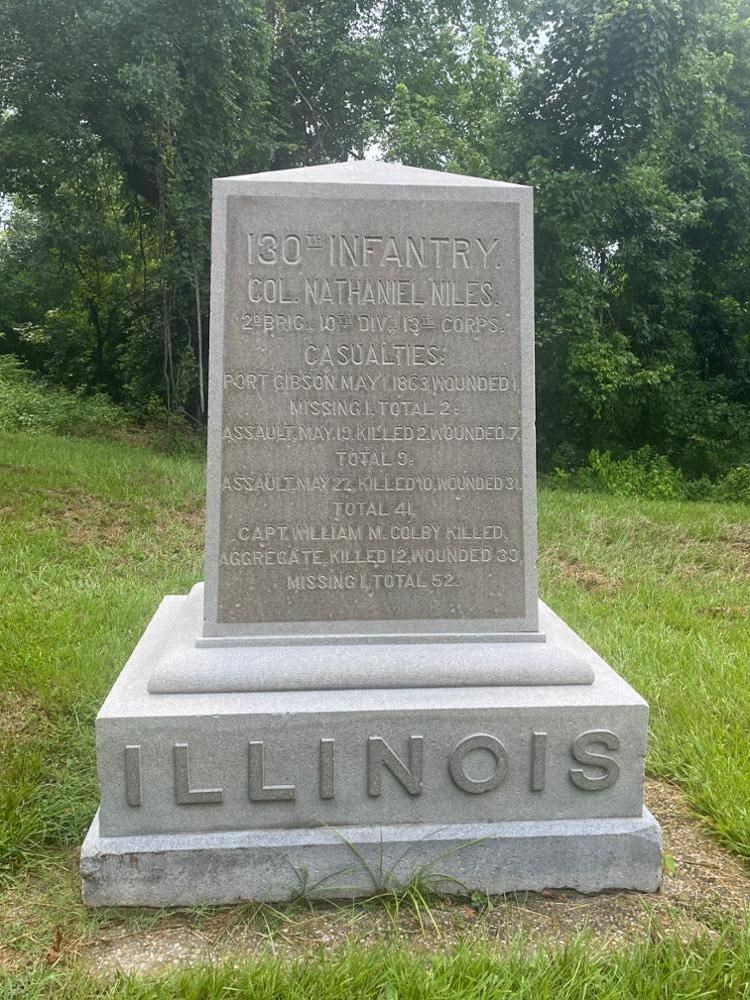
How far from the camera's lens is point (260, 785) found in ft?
8.25

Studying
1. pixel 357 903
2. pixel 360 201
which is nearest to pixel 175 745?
pixel 357 903

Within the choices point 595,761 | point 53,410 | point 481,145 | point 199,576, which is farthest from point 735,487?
point 53,410

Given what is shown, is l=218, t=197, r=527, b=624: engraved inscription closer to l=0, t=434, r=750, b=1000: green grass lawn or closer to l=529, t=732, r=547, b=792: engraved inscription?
l=529, t=732, r=547, b=792: engraved inscription

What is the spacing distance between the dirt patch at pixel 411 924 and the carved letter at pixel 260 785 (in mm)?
297

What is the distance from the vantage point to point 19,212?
20.0 meters

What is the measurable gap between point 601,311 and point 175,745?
1255cm

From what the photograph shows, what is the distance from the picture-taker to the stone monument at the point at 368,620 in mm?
2504

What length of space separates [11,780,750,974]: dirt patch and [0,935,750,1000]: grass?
0.27 ft

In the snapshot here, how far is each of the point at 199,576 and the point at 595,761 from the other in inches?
153

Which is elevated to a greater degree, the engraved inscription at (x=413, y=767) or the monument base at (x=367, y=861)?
the engraved inscription at (x=413, y=767)

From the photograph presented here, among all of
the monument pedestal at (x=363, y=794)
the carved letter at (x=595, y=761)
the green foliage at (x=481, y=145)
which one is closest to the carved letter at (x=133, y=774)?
the monument pedestal at (x=363, y=794)

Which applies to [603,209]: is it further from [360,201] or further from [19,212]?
[19,212]

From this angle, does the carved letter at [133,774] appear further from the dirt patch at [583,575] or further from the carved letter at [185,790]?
the dirt patch at [583,575]

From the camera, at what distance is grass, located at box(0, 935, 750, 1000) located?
6.73ft
